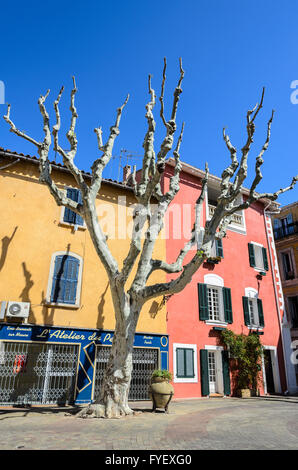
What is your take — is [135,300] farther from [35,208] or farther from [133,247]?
[35,208]

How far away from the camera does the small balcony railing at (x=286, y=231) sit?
25219mm

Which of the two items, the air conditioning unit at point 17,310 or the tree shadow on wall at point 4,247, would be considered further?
the tree shadow on wall at point 4,247

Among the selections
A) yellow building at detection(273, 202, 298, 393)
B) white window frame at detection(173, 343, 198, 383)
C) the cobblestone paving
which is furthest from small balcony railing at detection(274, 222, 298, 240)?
the cobblestone paving

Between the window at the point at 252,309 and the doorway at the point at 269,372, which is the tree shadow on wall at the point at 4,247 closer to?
the window at the point at 252,309

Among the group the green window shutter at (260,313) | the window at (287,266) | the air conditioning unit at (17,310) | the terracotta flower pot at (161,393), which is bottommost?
the terracotta flower pot at (161,393)

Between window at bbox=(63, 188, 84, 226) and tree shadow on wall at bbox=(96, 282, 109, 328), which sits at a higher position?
window at bbox=(63, 188, 84, 226)

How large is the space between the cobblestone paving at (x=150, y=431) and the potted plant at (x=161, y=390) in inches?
10.5

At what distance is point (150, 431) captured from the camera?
6719 mm

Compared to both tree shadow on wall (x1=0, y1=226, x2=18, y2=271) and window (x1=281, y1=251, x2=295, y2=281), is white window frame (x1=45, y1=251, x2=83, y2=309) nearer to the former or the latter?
tree shadow on wall (x1=0, y1=226, x2=18, y2=271)

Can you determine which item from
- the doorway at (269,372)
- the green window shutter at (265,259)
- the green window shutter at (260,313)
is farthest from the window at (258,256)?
the doorway at (269,372)

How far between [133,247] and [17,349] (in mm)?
6235

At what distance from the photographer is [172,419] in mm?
8461

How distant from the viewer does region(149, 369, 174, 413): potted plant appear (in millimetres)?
9727

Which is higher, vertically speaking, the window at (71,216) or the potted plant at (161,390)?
the window at (71,216)
